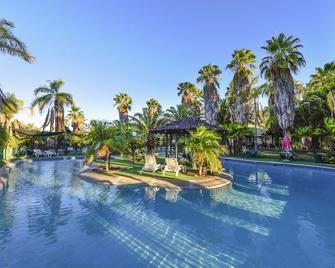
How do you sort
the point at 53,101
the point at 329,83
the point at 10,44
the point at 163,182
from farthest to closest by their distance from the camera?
the point at 53,101 → the point at 329,83 → the point at 10,44 → the point at 163,182

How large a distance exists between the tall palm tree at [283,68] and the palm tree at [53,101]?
2633cm

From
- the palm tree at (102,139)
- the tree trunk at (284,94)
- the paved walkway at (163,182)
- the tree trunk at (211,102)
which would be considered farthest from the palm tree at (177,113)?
the paved walkway at (163,182)

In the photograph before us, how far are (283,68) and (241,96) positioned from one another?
20.9ft

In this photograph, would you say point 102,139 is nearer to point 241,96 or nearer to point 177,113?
point 177,113

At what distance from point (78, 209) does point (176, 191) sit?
13.5 feet

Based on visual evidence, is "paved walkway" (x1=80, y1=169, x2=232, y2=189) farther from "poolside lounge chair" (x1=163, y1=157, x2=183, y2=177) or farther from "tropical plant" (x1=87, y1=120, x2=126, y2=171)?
"tropical plant" (x1=87, y1=120, x2=126, y2=171)

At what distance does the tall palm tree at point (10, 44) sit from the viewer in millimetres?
14041

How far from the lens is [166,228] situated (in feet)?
19.7

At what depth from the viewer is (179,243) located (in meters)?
5.11

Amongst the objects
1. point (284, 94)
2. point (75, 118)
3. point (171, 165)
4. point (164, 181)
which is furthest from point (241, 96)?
point (75, 118)

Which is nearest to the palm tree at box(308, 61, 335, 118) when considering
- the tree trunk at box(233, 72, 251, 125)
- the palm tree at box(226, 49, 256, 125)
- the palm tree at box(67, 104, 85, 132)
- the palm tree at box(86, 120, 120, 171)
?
the palm tree at box(226, 49, 256, 125)

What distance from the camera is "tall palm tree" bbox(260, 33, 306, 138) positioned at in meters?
23.6


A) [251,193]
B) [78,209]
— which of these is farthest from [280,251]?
[78,209]

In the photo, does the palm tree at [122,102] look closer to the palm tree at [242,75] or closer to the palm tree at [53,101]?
the palm tree at [53,101]
